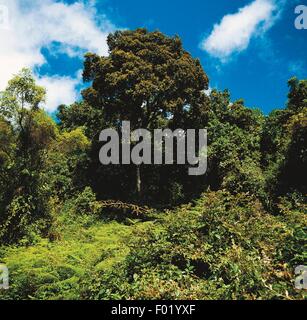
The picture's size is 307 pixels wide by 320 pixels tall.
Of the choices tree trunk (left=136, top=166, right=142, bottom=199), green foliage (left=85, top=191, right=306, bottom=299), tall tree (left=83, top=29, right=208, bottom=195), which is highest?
tall tree (left=83, top=29, right=208, bottom=195)

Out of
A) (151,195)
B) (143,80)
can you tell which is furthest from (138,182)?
(143,80)

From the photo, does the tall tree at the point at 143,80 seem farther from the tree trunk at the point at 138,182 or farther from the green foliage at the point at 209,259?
the green foliage at the point at 209,259

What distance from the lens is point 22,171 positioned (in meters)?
13.3

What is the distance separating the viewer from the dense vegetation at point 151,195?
272 inches

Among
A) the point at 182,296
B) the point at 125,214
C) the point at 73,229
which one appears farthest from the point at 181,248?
the point at 125,214

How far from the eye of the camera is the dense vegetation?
6.92 metres

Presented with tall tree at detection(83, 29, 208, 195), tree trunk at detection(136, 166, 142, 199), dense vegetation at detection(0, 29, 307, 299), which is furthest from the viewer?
tree trunk at detection(136, 166, 142, 199)

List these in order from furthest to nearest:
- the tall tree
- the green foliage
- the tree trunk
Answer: the tree trunk
the tall tree
the green foliage

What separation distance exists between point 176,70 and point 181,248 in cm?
1338

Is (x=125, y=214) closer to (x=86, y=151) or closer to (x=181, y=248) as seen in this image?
(x=86, y=151)

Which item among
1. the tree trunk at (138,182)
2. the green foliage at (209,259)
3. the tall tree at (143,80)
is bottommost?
the green foliage at (209,259)

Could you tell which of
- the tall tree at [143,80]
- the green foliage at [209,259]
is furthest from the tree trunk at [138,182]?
the green foliage at [209,259]

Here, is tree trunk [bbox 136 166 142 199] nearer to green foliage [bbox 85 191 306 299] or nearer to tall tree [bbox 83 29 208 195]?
tall tree [bbox 83 29 208 195]

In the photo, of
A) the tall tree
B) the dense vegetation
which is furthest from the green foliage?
the tall tree
